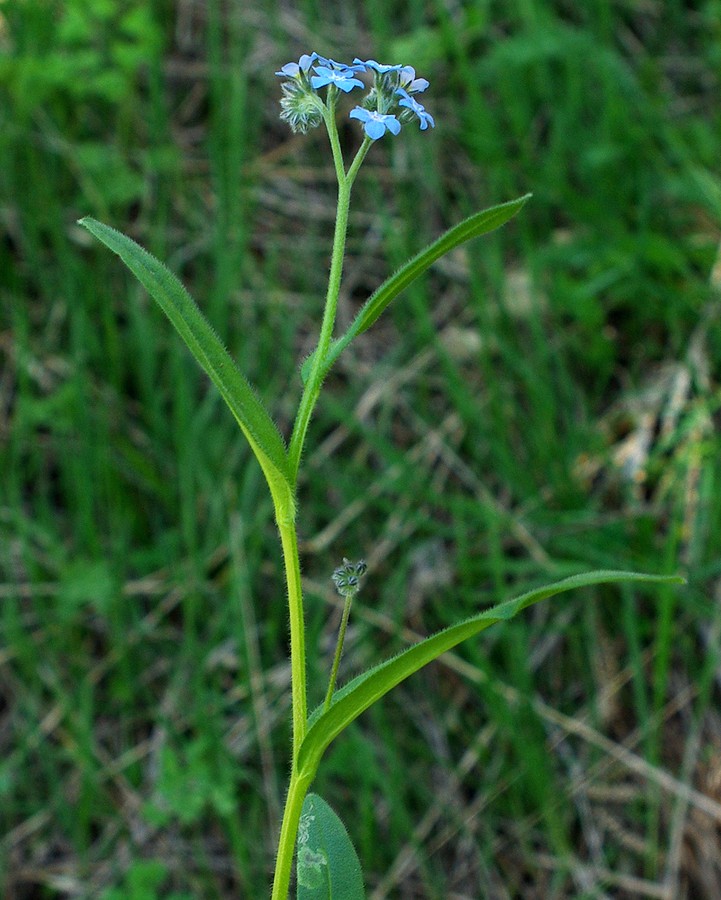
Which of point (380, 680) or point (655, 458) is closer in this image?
point (380, 680)

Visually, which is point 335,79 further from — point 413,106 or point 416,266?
point 416,266

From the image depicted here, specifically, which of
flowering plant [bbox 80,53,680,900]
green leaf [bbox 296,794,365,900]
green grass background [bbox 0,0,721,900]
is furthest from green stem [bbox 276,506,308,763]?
green grass background [bbox 0,0,721,900]

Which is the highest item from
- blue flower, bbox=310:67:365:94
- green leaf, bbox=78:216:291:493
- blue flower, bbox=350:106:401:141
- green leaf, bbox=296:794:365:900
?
blue flower, bbox=310:67:365:94

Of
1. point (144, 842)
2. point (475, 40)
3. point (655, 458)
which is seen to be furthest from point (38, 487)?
point (475, 40)

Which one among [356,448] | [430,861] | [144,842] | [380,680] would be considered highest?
[356,448]

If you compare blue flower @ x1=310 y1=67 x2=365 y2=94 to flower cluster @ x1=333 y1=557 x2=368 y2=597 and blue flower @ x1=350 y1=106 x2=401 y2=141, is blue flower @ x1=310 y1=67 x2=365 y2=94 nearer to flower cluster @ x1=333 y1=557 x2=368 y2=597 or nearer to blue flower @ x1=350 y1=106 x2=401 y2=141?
blue flower @ x1=350 y1=106 x2=401 y2=141

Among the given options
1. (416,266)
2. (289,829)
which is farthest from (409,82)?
(289,829)

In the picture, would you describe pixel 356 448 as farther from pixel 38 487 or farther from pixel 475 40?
pixel 475 40

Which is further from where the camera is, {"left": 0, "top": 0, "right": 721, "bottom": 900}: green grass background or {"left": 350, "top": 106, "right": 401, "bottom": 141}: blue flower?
{"left": 0, "top": 0, "right": 721, "bottom": 900}: green grass background
